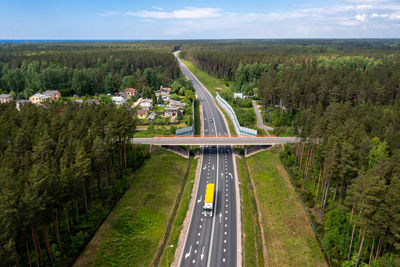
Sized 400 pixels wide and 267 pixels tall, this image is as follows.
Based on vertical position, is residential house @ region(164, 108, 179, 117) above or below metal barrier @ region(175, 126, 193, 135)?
above

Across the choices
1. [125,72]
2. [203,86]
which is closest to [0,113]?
[125,72]

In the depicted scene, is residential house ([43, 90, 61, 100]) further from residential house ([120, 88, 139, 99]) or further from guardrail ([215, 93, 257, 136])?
guardrail ([215, 93, 257, 136])

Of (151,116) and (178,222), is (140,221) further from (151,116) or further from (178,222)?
(151,116)

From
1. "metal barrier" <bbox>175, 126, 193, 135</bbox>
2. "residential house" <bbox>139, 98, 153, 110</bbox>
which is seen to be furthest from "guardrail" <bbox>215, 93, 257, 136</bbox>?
"residential house" <bbox>139, 98, 153, 110</bbox>

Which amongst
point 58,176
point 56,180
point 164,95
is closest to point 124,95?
point 164,95

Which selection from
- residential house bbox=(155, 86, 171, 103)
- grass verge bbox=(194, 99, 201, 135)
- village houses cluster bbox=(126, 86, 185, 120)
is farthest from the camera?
residential house bbox=(155, 86, 171, 103)

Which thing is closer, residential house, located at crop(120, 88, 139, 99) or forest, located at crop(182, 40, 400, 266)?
forest, located at crop(182, 40, 400, 266)

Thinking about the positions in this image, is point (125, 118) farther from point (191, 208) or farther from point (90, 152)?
point (191, 208)
